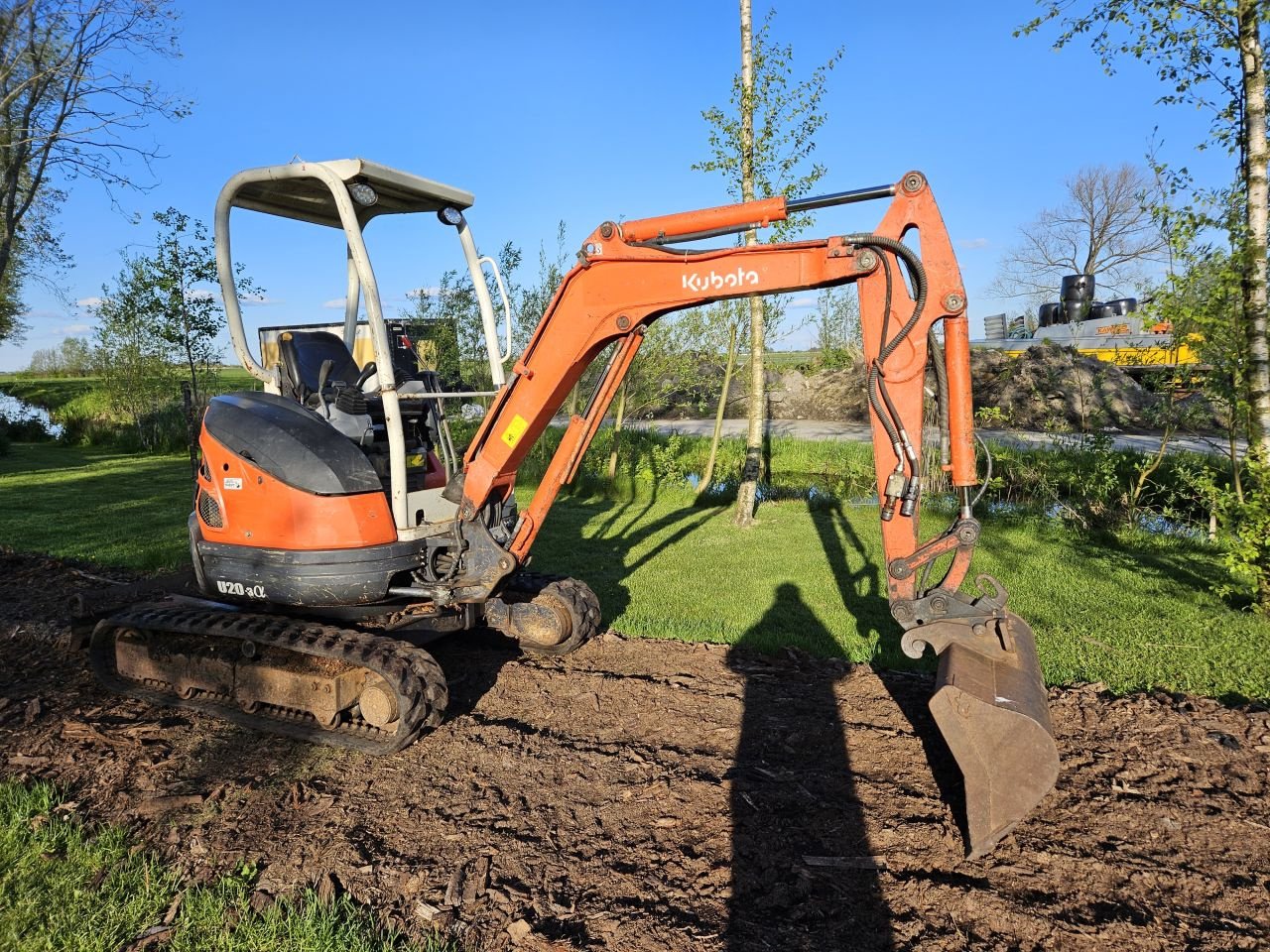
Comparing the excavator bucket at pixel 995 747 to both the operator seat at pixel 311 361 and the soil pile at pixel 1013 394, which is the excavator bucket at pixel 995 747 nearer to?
the operator seat at pixel 311 361

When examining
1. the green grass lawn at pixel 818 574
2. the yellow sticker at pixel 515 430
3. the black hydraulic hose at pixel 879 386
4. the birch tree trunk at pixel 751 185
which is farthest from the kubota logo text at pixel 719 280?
the birch tree trunk at pixel 751 185

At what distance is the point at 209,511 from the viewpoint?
17.1ft

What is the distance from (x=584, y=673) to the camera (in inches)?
227

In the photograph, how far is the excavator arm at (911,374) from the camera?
3.68 m

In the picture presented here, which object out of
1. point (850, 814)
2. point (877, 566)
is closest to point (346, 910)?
point (850, 814)

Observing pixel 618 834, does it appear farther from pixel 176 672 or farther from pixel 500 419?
pixel 176 672

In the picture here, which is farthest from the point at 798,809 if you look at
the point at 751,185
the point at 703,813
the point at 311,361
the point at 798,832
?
the point at 751,185

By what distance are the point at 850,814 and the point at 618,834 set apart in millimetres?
1101

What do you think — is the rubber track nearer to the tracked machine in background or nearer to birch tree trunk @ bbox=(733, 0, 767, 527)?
birch tree trunk @ bbox=(733, 0, 767, 527)

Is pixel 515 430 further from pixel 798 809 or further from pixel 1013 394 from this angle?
pixel 1013 394

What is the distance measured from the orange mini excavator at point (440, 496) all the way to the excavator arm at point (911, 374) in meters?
0.01

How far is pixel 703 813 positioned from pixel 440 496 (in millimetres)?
2585

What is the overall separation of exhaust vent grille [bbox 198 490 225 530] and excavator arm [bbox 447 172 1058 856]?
254cm

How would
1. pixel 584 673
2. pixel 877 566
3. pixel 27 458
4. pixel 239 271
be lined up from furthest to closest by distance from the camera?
pixel 27 458
pixel 239 271
pixel 877 566
pixel 584 673
